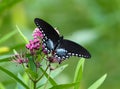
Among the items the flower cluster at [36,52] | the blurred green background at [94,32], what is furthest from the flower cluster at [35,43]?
the blurred green background at [94,32]

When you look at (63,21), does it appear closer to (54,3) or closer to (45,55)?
(54,3)

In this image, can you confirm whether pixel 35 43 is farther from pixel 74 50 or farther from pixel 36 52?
pixel 74 50

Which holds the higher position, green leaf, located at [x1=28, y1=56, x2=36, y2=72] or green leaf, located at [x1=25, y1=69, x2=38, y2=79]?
green leaf, located at [x1=28, y1=56, x2=36, y2=72]

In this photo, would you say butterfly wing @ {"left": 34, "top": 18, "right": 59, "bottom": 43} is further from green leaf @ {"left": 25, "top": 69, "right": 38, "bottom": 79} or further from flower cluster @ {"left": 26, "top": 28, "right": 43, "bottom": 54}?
green leaf @ {"left": 25, "top": 69, "right": 38, "bottom": 79}

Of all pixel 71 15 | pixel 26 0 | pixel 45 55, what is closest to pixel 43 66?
pixel 45 55

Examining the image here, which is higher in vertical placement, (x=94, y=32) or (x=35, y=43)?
(x=94, y=32)

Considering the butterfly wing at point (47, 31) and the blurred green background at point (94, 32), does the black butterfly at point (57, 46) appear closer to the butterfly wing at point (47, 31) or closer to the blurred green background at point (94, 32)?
the butterfly wing at point (47, 31)

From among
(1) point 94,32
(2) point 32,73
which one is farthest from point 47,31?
(1) point 94,32

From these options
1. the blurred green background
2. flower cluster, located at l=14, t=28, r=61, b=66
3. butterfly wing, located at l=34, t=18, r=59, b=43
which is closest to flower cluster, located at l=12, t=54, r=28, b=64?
flower cluster, located at l=14, t=28, r=61, b=66
